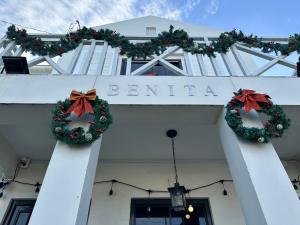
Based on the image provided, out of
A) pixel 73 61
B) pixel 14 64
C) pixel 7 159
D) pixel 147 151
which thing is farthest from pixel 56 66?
pixel 147 151

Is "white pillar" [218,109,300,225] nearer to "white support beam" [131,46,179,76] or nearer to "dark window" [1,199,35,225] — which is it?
"white support beam" [131,46,179,76]

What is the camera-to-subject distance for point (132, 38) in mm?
4266

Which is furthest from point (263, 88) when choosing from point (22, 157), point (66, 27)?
point (66, 27)

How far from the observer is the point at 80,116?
2.87m

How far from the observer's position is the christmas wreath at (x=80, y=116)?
2.64 m

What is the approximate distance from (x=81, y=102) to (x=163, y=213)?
8.72 feet

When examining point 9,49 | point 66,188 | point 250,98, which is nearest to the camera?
point 66,188

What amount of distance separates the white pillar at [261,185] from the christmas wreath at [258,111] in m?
0.10

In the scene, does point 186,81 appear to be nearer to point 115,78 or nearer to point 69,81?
point 115,78

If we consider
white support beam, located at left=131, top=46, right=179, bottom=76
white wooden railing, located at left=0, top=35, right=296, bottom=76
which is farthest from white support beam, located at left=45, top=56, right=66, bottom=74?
white support beam, located at left=131, top=46, right=179, bottom=76

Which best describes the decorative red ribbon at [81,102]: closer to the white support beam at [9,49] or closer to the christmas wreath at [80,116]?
the christmas wreath at [80,116]

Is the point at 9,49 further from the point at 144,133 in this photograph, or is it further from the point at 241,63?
the point at 241,63

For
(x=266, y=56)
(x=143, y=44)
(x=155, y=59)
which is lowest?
(x=155, y=59)

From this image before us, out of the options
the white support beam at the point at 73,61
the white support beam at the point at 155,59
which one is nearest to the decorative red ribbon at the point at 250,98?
the white support beam at the point at 155,59
